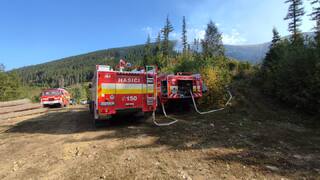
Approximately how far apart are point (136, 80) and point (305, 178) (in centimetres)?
722

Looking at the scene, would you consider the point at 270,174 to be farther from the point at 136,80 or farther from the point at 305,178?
the point at 136,80

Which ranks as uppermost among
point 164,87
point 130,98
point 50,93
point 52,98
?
point 164,87

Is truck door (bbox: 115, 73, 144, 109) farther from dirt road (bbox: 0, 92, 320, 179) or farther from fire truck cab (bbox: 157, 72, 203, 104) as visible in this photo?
fire truck cab (bbox: 157, 72, 203, 104)

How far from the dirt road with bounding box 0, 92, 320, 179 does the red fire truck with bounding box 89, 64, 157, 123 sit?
0.85 metres

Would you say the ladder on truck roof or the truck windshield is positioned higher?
the ladder on truck roof

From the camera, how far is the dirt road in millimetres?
5129

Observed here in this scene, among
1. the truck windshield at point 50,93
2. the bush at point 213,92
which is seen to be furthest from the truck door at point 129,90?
the truck windshield at point 50,93

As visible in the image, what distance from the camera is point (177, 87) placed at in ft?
44.1

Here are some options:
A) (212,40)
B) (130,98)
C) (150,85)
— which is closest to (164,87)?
(150,85)

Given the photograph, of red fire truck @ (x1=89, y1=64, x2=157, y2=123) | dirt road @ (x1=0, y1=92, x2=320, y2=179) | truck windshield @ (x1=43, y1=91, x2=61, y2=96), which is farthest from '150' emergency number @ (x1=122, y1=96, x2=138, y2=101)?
truck windshield @ (x1=43, y1=91, x2=61, y2=96)

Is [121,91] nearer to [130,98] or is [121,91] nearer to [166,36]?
[130,98]

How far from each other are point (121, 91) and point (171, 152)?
4463 millimetres

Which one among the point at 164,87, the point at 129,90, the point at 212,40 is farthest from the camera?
the point at 212,40

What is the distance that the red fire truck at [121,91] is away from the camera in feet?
32.3
